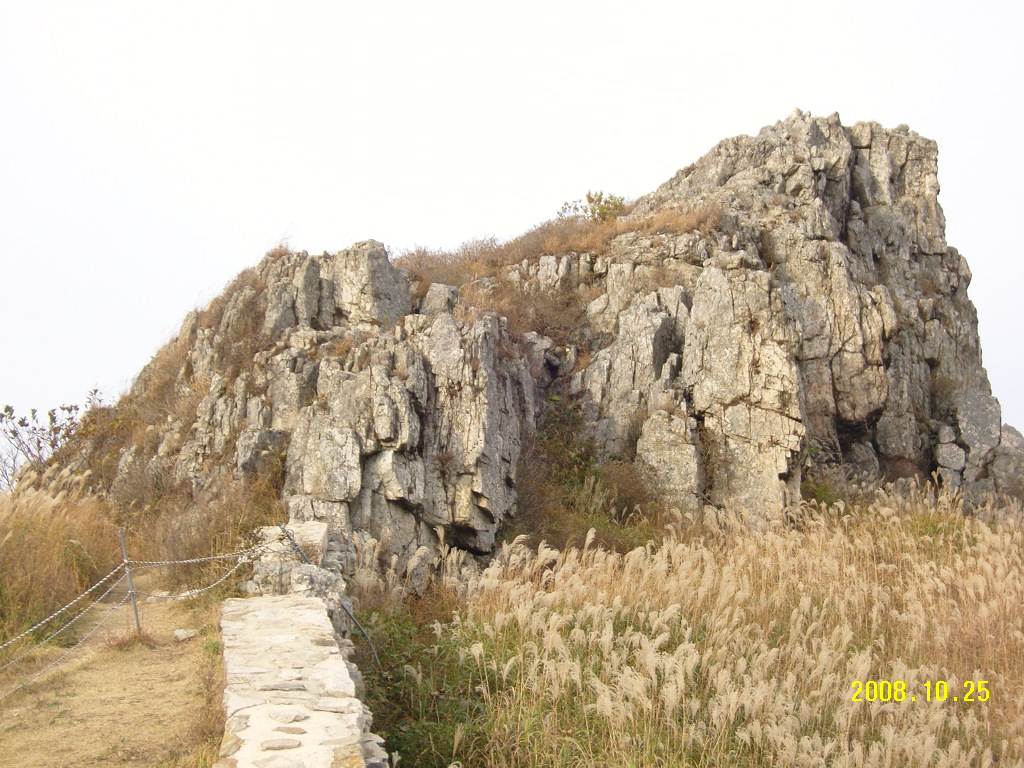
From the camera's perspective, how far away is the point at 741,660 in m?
7.11

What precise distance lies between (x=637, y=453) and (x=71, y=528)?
9.29 metres

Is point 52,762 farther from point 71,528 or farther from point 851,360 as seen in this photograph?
point 851,360

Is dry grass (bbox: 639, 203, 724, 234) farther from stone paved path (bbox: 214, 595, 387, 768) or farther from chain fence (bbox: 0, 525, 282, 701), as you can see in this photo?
stone paved path (bbox: 214, 595, 387, 768)

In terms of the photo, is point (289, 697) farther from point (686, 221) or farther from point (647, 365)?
point (686, 221)

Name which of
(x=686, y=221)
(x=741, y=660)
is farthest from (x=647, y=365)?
(x=741, y=660)

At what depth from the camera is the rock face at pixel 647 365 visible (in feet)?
37.8

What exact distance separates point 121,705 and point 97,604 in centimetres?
293

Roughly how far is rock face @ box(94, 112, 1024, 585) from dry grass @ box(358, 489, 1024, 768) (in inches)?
80.1

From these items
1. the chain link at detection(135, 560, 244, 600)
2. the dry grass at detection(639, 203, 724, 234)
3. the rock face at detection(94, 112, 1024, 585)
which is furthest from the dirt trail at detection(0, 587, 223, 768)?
the dry grass at detection(639, 203, 724, 234)

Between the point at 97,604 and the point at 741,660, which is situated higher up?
the point at 97,604

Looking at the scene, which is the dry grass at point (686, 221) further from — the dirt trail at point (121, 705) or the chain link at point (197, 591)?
the dirt trail at point (121, 705)

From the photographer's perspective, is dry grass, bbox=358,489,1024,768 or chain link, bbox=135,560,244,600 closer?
dry grass, bbox=358,489,1024,768
